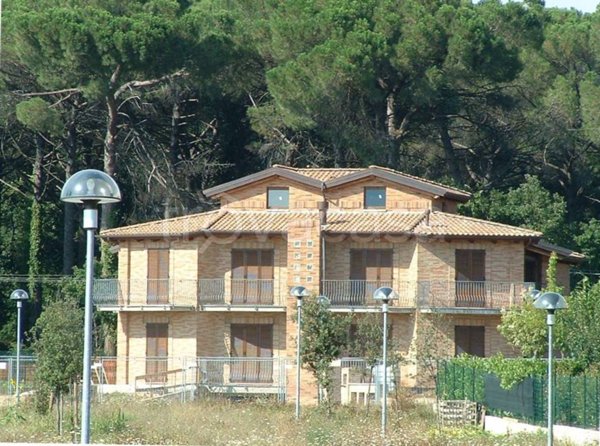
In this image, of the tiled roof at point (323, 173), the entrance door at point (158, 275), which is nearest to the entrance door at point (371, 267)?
the tiled roof at point (323, 173)

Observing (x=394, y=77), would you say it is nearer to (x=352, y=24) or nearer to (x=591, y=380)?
(x=352, y=24)

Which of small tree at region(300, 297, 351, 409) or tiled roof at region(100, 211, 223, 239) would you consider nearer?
small tree at region(300, 297, 351, 409)

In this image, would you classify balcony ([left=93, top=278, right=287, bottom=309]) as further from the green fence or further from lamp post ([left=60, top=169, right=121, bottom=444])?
lamp post ([left=60, top=169, right=121, bottom=444])

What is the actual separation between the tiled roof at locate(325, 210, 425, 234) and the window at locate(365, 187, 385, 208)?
259 millimetres

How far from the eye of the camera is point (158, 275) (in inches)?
1811

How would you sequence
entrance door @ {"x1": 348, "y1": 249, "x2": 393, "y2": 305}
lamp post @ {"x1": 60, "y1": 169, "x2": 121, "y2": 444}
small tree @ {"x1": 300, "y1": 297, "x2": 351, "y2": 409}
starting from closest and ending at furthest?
lamp post @ {"x1": 60, "y1": 169, "x2": 121, "y2": 444}
small tree @ {"x1": 300, "y1": 297, "x2": 351, "y2": 409}
entrance door @ {"x1": 348, "y1": 249, "x2": 393, "y2": 305}

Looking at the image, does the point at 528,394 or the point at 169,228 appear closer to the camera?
the point at 528,394

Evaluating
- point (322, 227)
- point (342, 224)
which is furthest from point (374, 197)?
point (322, 227)

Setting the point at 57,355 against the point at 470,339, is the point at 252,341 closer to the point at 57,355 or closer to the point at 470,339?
the point at 470,339

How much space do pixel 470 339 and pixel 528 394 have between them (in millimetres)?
13553

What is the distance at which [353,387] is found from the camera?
39.5m

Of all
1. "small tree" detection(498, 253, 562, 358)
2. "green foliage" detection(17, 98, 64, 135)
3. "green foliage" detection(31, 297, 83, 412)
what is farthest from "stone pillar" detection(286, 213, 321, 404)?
"green foliage" detection(31, 297, 83, 412)

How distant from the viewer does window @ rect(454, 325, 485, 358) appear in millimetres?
44344

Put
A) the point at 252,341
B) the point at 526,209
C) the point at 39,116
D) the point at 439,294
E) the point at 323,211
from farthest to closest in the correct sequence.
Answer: the point at 526,209, the point at 39,116, the point at 252,341, the point at 323,211, the point at 439,294
